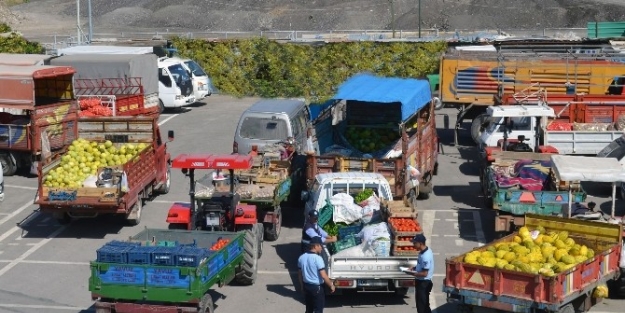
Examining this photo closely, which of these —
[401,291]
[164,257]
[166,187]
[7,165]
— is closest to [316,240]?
[401,291]

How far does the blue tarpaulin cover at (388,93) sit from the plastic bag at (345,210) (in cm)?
399

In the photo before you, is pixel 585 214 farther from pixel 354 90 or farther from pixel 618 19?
pixel 618 19

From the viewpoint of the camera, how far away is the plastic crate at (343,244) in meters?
19.4

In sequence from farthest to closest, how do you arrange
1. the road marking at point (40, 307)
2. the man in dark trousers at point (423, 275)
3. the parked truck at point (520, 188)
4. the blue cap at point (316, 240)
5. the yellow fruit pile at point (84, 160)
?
the yellow fruit pile at point (84, 160) < the parked truck at point (520, 188) < the road marking at point (40, 307) < the blue cap at point (316, 240) < the man in dark trousers at point (423, 275)

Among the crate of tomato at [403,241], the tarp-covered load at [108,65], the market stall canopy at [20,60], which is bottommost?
the crate of tomato at [403,241]

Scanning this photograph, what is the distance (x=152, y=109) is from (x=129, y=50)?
5.44 m

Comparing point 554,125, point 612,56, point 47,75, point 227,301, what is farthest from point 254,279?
point 612,56

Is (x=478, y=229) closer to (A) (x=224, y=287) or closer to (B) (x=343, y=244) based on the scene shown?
(B) (x=343, y=244)

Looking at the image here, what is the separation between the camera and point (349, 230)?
20281 mm

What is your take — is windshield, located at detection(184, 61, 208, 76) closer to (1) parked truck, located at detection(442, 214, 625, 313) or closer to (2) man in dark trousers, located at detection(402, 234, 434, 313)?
(1) parked truck, located at detection(442, 214, 625, 313)

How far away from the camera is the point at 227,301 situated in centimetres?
1922

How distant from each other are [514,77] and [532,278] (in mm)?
19733

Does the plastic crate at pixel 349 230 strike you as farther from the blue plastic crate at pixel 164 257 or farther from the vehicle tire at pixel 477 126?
the vehicle tire at pixel 477 126

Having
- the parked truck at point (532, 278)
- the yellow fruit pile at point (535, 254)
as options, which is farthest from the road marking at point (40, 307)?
the yellow fruit pile at point (535, 254)
